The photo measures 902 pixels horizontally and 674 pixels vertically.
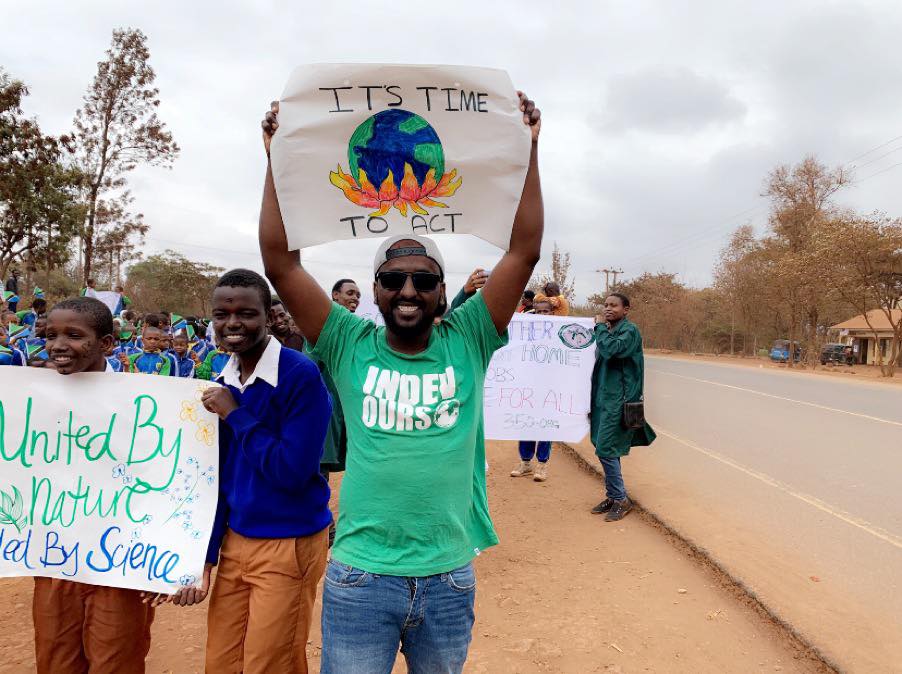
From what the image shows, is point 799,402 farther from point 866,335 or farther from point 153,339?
point 866,335

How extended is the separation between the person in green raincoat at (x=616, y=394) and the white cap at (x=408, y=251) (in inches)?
148

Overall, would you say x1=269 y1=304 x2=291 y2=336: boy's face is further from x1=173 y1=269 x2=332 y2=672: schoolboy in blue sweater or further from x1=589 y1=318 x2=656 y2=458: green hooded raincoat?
x1=589 y1=318 x2=656 y2=458: green hooded raincoat

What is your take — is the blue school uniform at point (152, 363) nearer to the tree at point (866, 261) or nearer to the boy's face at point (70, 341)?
the boy's face at point (70, 341)

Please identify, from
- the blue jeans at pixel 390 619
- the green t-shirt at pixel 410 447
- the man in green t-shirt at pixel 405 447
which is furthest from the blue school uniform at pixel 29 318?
the blue jeans at pixel 390 619

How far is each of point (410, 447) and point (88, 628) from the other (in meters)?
1.51

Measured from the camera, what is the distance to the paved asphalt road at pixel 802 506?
3578 millimetres

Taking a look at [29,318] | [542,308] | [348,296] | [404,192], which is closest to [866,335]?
[542,308]

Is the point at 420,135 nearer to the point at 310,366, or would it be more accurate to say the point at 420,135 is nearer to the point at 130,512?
the point at 310,366

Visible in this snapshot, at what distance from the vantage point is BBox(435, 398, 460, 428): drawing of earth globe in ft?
5.89

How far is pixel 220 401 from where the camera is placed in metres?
2.10

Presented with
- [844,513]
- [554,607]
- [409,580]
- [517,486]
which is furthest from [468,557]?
[844,513]

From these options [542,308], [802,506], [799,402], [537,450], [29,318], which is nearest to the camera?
[802,506]

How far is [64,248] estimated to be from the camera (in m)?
17.0

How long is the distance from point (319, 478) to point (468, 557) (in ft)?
2.32
